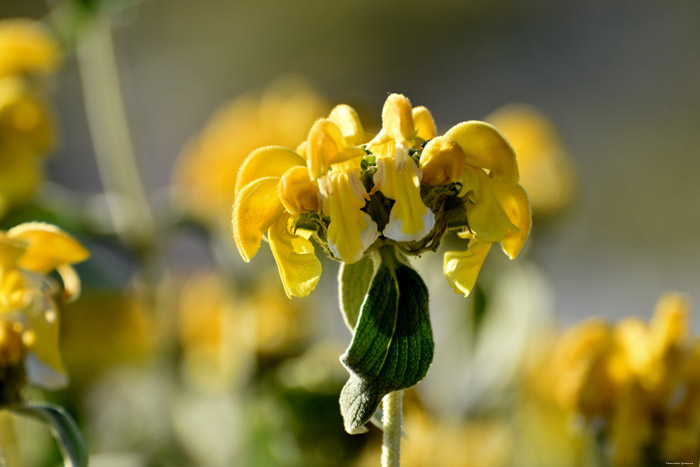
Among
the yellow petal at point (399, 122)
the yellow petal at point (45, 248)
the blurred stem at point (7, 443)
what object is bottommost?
the blurred stem at point (7, 443)

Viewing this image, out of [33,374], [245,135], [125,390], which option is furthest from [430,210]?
[125,390]

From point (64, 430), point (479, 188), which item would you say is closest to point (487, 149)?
point (479, 188)

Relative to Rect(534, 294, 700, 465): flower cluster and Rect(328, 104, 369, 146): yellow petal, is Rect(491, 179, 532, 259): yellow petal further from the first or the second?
Rect(534, 294, 700, 465): flower cluster

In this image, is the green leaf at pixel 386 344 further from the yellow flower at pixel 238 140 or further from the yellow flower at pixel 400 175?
the yellow flower at pixel 238 140

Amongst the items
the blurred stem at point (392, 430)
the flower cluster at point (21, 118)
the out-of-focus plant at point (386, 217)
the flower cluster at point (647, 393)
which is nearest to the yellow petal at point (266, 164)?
the out-of-focus plant at point (386, 217)

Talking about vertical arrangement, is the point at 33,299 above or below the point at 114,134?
below

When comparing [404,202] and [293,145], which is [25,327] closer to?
[404,202]

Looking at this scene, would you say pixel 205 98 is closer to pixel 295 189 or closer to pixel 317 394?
pixel 317 394
